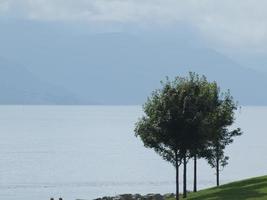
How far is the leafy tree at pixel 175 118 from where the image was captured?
5506cm

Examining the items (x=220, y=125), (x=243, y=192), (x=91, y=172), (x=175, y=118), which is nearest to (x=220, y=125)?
(x=220, y=125)

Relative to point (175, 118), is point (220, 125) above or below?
above

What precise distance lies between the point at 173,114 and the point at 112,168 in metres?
97.8

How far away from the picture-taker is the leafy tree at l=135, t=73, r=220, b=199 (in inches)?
2168

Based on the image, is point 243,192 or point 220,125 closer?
point 243,192

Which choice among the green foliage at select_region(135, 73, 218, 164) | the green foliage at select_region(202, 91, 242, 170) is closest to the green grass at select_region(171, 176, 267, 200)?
the green foliage at select_region(135, 73, 218, 164)

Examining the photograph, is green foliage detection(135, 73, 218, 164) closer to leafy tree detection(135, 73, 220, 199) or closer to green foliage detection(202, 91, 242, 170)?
leafy tree detection(135, 73, 220, 199)

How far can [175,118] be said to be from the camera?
181 ft

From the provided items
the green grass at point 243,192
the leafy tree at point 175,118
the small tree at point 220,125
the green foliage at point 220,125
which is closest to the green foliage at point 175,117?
the leafy tree at point 175,118

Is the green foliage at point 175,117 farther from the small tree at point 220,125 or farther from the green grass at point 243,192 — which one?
the green grass at point 243,192

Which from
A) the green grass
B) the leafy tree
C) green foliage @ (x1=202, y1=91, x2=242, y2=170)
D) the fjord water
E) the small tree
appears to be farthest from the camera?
the fjord water

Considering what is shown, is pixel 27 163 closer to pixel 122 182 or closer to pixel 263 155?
pixel 122 182

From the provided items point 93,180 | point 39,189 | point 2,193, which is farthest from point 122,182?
point 2,193

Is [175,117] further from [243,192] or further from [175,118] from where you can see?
[243,192]
